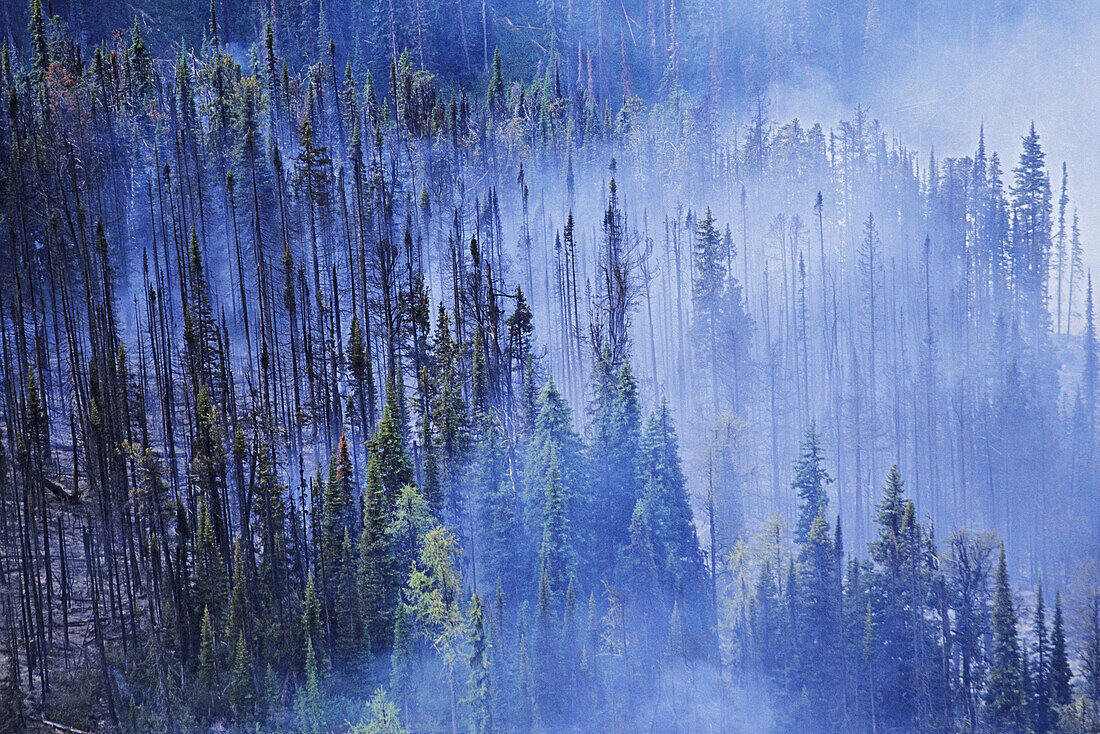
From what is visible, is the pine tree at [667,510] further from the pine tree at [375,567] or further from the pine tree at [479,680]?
the pine tree at [375,567]

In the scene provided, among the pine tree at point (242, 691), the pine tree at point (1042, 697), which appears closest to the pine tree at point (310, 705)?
the pine tree at point (242, 691)

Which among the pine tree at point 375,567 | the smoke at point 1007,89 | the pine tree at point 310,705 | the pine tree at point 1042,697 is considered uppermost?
the smoke at point 1007,89

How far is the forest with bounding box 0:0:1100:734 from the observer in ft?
142

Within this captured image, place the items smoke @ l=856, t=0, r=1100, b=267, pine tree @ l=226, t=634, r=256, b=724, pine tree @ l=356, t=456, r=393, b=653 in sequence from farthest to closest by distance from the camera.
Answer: smoke @ l=856, t=0, r=1100, b=267, pine tree @ l=356, t=456, r=393, b=653, pine tree @ l=226, t=634, r=256, b=724

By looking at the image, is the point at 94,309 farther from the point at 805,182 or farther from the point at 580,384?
the point at 805,182

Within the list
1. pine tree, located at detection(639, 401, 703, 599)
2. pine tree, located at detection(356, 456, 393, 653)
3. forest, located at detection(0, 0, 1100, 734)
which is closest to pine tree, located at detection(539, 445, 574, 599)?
forest, located at detection(0, 0, 1100, 734)

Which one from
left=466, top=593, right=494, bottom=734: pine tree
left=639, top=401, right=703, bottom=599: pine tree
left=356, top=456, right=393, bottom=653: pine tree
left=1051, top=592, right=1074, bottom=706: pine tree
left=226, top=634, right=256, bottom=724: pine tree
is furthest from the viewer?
left=639, top=401, right=703, bottom=599: pine tree

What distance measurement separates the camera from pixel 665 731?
144 feet

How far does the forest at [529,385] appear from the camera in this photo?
43406 millimetres

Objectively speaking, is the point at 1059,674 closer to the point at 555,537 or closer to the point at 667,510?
the point at 667,510

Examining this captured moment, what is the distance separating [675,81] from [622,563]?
6198 cm

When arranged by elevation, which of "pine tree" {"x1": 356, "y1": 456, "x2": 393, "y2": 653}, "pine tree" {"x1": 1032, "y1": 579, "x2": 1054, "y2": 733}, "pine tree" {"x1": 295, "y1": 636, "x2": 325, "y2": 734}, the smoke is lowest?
"pine tree" {"x1": 1032, "y1": 579, "x2": 1054, "y2": 733}

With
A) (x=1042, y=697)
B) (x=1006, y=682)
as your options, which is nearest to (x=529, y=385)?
(x=1006, y=682)

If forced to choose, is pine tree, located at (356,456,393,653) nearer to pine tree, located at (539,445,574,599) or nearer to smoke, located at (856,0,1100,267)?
pine tree, located at (539,445,574,599)
